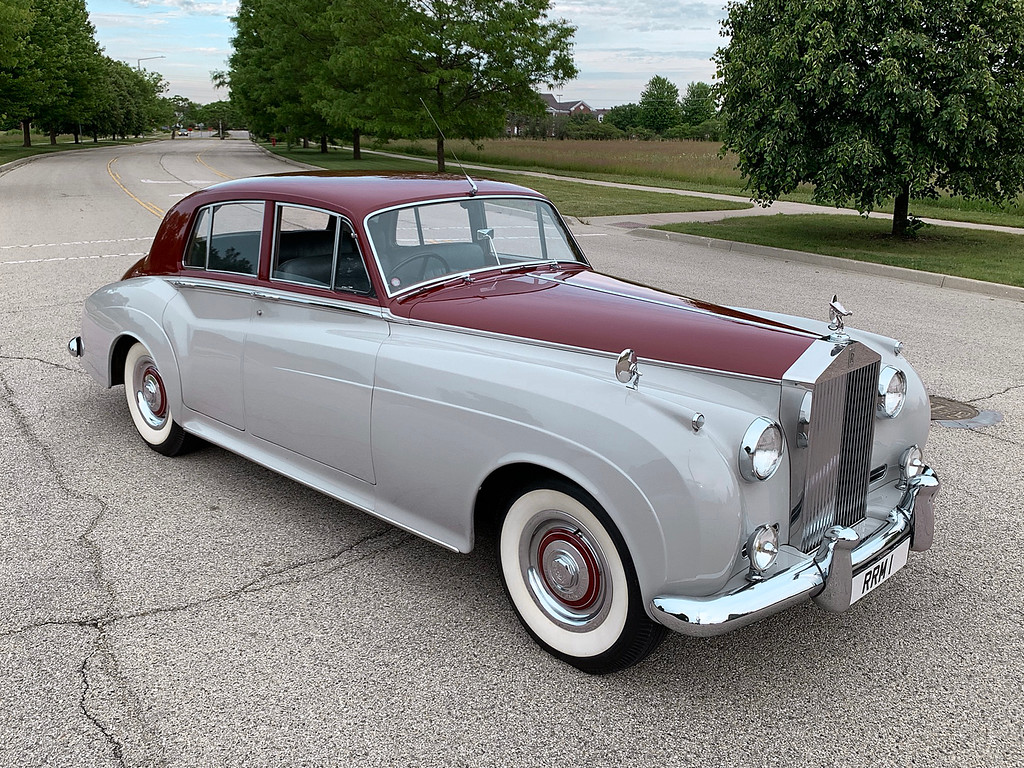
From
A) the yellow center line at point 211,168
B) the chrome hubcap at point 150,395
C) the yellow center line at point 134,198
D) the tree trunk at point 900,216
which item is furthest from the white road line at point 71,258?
the yellow center line at point 211,168

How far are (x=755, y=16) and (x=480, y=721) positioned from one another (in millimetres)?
13499

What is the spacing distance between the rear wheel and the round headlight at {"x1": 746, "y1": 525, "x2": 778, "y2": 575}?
3.39 m

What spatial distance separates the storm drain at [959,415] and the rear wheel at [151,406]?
4.81 m

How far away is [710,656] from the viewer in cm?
326

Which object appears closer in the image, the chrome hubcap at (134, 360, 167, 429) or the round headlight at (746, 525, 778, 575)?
the round headlight at (746, 525, 778, 575)

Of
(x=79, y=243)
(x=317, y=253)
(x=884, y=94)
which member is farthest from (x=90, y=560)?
(x=884, y=94)

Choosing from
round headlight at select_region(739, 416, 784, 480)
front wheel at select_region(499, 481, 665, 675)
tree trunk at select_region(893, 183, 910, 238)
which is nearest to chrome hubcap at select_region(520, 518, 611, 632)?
front wheel at select_region(499, 481, 665, 675)

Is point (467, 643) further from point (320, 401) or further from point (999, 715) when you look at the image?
point (999, 715)

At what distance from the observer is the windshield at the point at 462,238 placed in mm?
3939

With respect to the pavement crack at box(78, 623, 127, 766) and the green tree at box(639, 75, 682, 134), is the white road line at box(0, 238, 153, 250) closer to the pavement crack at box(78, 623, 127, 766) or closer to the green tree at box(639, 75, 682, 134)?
the pavement crack at box(78, 623, 127, 766)

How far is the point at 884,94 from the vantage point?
12422 mm

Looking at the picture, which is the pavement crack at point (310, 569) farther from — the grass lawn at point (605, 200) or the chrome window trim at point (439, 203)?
Answer: the grass lawn at point (605, 200)

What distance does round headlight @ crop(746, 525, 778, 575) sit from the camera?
2.79m

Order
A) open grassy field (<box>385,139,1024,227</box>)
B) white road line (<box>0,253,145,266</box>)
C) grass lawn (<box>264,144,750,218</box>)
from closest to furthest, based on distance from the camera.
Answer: white road line (<box>0,253,145,266</box>)
open grassy field (<box>385,139,1024,227</box>)
grass lawn (<box>264,144,750,218</box>)
